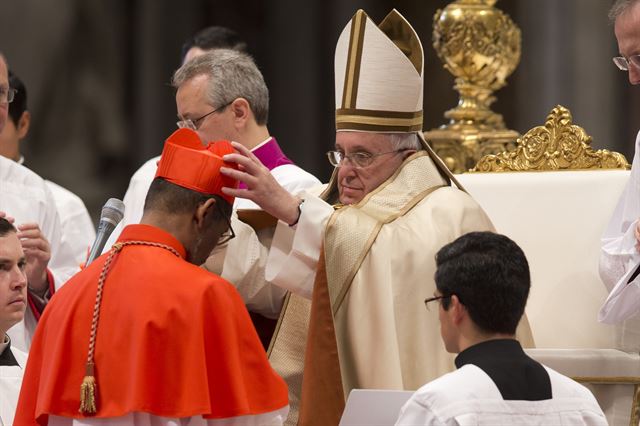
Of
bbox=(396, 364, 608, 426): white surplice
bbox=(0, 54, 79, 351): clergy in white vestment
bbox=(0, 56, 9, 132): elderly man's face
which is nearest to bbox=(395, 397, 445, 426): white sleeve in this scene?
bbox=(396, 364, 608, 426): white surplice

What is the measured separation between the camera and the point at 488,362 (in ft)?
11.5

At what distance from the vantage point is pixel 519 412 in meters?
3.47

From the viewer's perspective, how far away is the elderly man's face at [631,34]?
16.1 ft

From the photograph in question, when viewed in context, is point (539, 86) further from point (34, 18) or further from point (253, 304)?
point (253, 304)

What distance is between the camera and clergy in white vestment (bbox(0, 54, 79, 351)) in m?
5.68

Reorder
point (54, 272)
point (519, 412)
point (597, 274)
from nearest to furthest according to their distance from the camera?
point (519, 412), point (597, 274), point (54, 272)

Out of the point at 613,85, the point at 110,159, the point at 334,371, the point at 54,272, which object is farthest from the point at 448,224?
the point at 110,159

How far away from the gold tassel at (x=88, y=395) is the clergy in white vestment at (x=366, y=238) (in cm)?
77

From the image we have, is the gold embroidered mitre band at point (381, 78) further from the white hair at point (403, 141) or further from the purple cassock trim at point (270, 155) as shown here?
the purple cassock trim at point (270, 155)

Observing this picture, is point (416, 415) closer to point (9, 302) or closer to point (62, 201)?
point (9, 302)

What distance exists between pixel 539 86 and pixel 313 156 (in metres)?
1.44

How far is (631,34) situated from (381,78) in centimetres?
83

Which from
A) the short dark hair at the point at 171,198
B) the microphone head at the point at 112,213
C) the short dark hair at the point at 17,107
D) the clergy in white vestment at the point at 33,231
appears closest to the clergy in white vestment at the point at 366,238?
the short dark hair at the point at 171,198

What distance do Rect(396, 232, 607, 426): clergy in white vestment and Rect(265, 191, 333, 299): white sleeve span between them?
0.97 m
